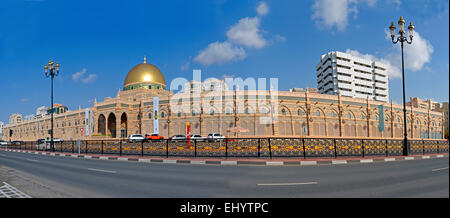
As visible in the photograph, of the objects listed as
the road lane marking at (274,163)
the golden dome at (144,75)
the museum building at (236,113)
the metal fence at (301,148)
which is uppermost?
the golden dome at (144,75)

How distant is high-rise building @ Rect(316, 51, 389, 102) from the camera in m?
81.3

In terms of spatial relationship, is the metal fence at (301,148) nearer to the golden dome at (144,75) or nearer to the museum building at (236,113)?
the museum building at (236,113)

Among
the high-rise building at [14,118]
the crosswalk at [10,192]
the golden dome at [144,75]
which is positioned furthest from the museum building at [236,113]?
the high-rise building at [14,118]

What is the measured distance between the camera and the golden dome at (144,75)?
201 feet

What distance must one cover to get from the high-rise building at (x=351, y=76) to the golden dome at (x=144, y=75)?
55.2 meters

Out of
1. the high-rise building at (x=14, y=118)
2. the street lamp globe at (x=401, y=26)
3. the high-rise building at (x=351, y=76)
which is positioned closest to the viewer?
the street lamp globe at (x=401, y=26)

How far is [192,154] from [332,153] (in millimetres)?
9730

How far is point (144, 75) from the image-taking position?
6166 cm

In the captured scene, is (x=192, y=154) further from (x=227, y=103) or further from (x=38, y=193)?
(x=227, y=103)

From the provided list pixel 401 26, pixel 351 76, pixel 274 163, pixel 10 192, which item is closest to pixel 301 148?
pixel 274 163

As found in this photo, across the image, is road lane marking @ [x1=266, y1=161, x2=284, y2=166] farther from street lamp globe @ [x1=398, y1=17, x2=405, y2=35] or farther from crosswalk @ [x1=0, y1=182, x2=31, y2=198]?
street lamp globe @ [x1=398, y1=17, x2=405, y2=35]

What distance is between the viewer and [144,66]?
209 ft

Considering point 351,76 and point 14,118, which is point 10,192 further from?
point 14,118
